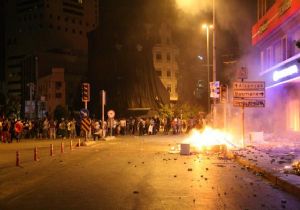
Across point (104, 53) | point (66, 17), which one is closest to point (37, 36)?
point (66, 17)

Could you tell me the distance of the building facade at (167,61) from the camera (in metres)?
86.1

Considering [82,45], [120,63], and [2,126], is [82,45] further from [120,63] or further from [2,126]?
[2,126]

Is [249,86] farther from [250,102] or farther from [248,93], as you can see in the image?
[250,102]

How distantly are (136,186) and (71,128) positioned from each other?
1052 inches

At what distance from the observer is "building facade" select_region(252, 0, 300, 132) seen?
80.7 ft

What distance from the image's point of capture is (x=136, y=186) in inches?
431

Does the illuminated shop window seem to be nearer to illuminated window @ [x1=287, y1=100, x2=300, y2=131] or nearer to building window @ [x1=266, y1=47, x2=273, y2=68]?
illuminated window @ [x1=287, y1=100, x2=300, y2=131]

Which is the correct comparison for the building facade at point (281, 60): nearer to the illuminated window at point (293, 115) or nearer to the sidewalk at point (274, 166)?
the illuminated window at point (293, 115)

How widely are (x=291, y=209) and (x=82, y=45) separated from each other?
459 ft

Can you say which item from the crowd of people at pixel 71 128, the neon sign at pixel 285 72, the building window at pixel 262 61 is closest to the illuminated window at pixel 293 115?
the neon sign at pixel 285 72

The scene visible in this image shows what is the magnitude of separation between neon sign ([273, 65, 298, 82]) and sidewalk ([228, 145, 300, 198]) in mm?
6655

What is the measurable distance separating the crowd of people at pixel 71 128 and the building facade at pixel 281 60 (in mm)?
7000

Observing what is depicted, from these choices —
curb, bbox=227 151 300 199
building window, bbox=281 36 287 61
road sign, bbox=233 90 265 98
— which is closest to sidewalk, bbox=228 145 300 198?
curb, bbox=227 151 300 199

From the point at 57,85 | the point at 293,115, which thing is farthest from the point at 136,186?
the point at 57,85
